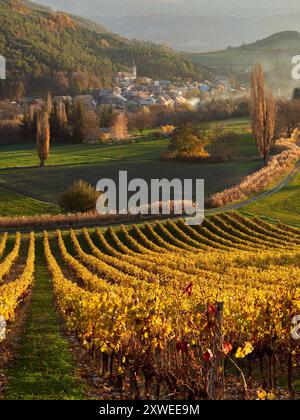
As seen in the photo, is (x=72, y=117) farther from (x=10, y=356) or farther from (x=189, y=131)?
(x=10, y=356)

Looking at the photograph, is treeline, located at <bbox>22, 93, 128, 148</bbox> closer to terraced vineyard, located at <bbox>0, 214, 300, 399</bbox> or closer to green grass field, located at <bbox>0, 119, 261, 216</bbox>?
green grass field, located at <bbox>0, 119, 261, 216</bbox>

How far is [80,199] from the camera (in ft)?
186

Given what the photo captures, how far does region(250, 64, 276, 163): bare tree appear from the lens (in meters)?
69.4

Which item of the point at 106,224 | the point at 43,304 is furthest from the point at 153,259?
the point at 106,224

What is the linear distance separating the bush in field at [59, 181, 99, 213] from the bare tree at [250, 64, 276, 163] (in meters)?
24.1

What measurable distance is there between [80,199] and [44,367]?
43156 millimetres

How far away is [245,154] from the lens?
87000 mm

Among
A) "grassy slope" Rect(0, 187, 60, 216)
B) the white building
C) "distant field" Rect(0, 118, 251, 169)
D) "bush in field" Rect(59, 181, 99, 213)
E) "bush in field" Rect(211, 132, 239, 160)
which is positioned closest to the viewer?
"bush in field" Rect(59, 181, 99, 213)

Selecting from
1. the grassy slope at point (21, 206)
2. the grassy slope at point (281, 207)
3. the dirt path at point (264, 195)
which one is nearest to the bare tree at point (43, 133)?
the grassy slope at point (21, 206)

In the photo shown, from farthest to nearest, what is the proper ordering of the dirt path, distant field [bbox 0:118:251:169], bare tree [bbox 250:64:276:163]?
distant field [bbox 0:118:251:169] → bare tree [bbox 250:64:276:163] → the dirt path

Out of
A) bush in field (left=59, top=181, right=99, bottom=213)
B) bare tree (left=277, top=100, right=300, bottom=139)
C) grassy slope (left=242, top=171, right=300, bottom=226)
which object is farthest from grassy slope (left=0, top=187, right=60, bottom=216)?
bare tree (left=277, top=100, right=300, bottom=139)

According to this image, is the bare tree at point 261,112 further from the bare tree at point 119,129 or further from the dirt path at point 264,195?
the bare tree at point 119,129

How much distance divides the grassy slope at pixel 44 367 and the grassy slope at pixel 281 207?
115 feet
